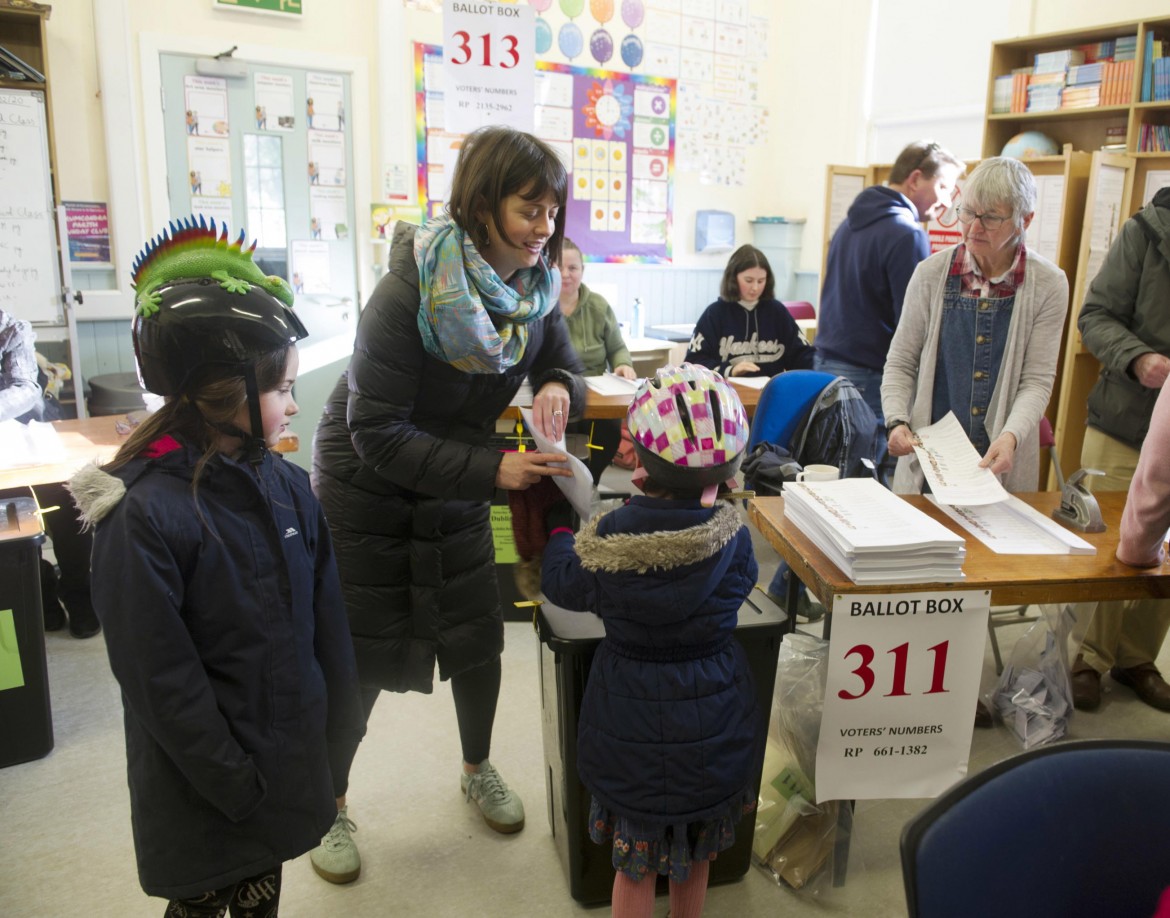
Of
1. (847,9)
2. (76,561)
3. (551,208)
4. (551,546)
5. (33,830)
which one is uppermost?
(847,9)

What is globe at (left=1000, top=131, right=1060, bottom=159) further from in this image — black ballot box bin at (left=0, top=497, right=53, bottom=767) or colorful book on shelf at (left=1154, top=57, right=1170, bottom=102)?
black ballot box bin at (left=0, top=497, right=53, bottom=767)

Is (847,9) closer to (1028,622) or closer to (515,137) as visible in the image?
(1028,622)

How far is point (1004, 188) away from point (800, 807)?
144cm

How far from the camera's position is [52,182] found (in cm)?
409

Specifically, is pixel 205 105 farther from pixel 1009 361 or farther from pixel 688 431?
pixel 688 431

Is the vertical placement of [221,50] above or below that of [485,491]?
above

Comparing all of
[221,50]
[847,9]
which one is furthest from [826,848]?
[847,9]

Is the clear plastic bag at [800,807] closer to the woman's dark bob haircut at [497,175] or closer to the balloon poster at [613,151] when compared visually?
the woman's dark bob haircut at [497,175]

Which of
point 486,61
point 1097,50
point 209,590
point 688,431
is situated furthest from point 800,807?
point 1097,50

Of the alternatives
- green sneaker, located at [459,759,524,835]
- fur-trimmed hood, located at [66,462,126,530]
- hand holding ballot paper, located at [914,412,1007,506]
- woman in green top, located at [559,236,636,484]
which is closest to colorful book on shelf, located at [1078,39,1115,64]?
woman in green top, located at [559,236,636,484]

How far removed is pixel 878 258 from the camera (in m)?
3.25

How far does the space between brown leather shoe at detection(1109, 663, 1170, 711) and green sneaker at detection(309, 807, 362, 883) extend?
7.40ft

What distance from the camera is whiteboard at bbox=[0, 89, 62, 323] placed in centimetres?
396

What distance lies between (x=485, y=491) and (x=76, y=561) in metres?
2.12
